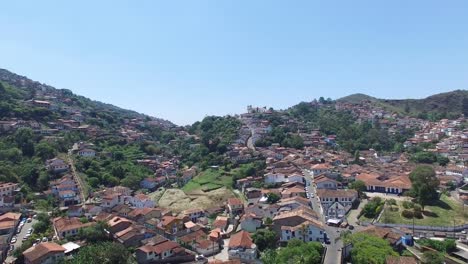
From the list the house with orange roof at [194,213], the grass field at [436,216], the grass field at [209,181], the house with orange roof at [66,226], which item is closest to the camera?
the house with orange roof at [66,226]

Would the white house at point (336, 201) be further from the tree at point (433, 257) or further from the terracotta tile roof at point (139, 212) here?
the terracotta tile roof at point (139, 212)

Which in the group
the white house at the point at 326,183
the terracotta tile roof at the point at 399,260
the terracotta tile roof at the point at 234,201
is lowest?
the terracotta tile roof at the point at 399,260

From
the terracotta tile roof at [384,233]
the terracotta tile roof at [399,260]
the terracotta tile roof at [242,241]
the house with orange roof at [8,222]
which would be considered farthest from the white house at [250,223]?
the house with orange roof at [8,222]

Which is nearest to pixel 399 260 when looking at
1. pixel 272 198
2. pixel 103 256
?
pixel 272 198

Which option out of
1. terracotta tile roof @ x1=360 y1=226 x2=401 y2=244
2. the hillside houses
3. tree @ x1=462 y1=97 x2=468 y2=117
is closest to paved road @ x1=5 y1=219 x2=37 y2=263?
the hillside houses

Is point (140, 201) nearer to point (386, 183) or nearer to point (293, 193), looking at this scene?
point (293, 193)

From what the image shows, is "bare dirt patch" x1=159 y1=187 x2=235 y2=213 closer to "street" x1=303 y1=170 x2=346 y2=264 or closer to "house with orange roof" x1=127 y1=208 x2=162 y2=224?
"house with orange roof" x1=127 y1=208 x2=162 y2=224
